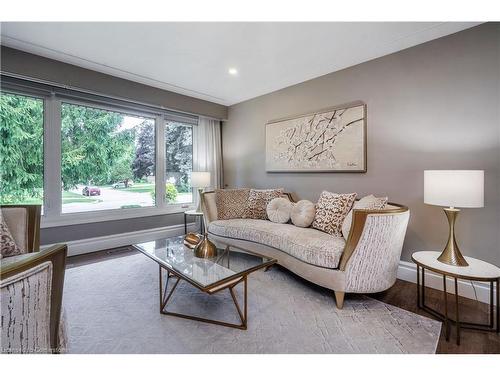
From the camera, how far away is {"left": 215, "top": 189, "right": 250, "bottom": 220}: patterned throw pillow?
3323 millimetres

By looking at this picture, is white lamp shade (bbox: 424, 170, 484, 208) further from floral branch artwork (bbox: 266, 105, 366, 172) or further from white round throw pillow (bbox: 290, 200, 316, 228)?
white round throw pillow (bbox: 290, 200, 316, 228)

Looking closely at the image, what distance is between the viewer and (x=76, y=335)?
154cm

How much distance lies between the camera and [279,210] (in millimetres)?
3008

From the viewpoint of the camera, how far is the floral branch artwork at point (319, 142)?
2.79 m

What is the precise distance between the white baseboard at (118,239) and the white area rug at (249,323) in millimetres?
901

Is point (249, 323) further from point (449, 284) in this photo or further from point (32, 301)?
point (449, 284)

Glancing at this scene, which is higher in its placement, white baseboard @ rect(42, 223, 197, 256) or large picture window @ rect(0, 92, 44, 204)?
large picture window @ rect(0, 92, 44, 204)

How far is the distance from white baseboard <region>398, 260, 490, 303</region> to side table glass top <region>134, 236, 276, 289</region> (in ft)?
5.21

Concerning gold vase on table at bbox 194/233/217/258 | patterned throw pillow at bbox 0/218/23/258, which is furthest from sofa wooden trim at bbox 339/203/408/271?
patterned throw pillow at bbox 0/218/23/258

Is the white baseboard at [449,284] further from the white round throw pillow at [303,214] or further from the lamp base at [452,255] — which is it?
the white round throw pillow at [303,214]

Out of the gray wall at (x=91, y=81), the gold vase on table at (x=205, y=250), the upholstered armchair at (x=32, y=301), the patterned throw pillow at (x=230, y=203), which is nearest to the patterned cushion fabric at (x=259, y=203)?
the patterned throw pillow at (x=230, y=203)

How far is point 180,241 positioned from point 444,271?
7.15 ft
